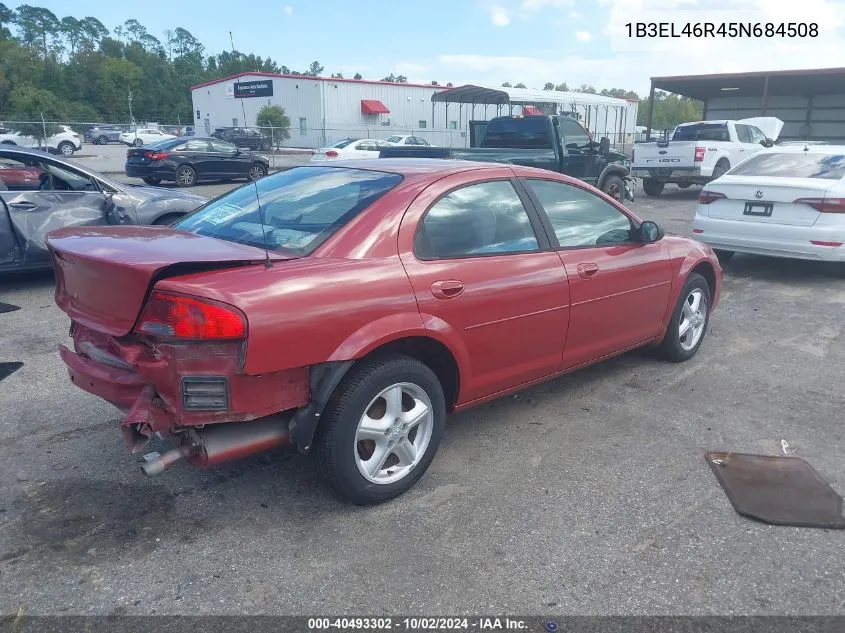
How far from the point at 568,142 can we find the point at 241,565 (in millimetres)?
11773

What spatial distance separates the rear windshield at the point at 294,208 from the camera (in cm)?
342

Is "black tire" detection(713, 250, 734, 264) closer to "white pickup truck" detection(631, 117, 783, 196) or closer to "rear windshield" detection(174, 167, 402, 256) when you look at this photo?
"rear windshield" detection(174, 167, 402, 256)

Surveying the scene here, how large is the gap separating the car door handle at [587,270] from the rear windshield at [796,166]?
5321 millimetres

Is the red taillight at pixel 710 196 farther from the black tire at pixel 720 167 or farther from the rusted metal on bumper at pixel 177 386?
the black tire at pixel 720 167

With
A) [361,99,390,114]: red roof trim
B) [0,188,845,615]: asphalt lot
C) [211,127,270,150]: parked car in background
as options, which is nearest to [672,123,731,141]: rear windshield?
[0,188,845,615]: asphalt lot

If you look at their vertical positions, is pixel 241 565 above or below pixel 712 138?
below

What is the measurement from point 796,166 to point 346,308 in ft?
24.9

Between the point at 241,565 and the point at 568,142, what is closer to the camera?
the point at 241,565

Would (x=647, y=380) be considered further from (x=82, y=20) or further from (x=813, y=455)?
(x=82, y=20)

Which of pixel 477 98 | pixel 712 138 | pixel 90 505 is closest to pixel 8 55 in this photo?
pixel 477 98

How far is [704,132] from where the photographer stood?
17781 mm

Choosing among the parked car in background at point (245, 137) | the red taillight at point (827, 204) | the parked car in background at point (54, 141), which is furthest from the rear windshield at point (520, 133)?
the parked car in background at point (245, 137)

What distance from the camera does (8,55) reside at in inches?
2694

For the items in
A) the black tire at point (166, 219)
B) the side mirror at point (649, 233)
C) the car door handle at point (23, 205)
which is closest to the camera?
the side mirror at point (649, 233)
